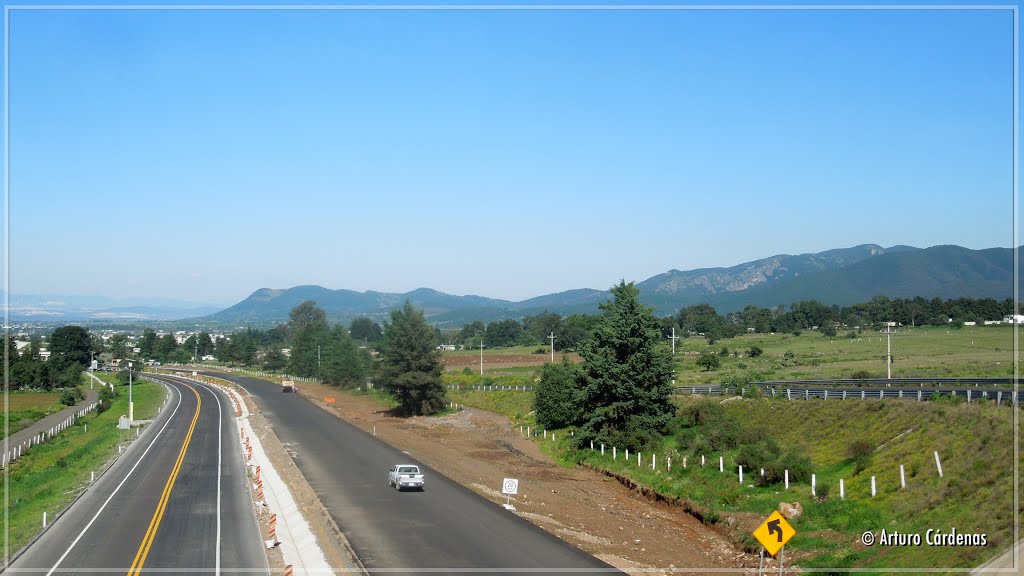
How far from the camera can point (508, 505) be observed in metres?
35.5

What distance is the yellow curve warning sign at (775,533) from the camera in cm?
2020

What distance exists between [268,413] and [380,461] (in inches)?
1644

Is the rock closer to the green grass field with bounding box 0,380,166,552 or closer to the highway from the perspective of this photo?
the highway

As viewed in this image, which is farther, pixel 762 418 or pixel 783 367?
pixel 783 367

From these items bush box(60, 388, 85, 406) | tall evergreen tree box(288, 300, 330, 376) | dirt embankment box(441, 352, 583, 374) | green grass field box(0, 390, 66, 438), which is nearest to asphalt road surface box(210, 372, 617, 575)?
green grass field box(0, 390, 66, 438)

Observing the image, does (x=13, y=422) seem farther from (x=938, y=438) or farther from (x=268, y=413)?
(x=938, y=438)

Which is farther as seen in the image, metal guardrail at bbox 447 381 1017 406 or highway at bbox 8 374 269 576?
metal guardrail at bbox 447 381 1017 406

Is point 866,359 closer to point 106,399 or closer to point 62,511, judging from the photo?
point 62,511

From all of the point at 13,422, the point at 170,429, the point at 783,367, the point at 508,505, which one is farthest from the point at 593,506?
the point at 13,422

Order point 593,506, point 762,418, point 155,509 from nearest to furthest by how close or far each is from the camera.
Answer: point 155,509, point 593,506, point 762,418

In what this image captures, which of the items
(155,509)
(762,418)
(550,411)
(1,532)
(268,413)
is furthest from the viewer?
(268,413)

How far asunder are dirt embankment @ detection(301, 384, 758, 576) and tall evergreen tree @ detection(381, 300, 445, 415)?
13.3 meters

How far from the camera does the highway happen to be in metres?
24.7

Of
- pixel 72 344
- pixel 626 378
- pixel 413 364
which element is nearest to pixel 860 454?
pixel 626 378
